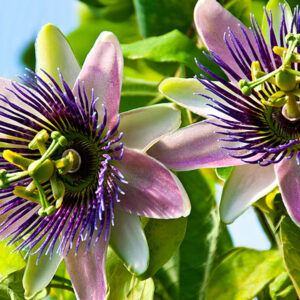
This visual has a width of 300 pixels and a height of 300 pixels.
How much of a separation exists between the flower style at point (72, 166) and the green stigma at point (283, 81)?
19 centimetres

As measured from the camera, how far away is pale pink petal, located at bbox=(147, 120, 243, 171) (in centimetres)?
143

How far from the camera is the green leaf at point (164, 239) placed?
5.01 ft

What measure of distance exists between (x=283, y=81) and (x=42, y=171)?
556mm

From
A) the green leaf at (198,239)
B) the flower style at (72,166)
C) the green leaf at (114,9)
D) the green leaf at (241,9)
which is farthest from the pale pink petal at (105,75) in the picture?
the green leaf at (114,9)

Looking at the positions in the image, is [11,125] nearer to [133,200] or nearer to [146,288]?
[133,200]

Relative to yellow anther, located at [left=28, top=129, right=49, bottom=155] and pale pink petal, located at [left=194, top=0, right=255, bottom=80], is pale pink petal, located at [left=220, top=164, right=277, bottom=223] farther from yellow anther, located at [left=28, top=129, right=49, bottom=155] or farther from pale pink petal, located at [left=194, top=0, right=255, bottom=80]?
yellow anther, located at [left=28, top=129, right=49, bottom=155]

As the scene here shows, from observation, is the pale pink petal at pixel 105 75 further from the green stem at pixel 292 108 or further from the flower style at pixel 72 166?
the green stem at pixel 292 108

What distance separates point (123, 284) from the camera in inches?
62.8

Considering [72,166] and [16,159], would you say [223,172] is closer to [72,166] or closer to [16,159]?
[72,166]

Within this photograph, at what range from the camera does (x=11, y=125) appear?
1542 mm

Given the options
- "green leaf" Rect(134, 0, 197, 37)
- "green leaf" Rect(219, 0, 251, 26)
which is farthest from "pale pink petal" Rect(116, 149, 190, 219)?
"green leaf" Rect(134, 0, 197, 37)

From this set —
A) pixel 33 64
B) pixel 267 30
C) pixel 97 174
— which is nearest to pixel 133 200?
pixel 97 174

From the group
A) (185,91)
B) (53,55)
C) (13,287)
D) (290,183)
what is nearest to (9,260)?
(13,287)

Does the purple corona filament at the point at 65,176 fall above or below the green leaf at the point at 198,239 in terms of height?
above
